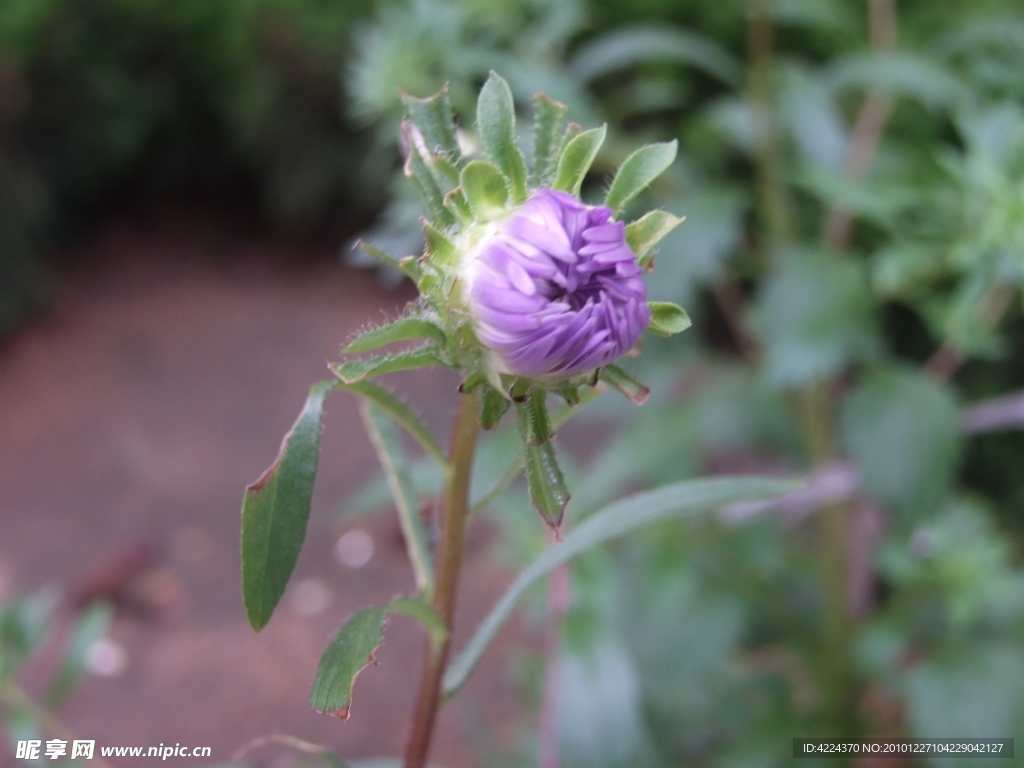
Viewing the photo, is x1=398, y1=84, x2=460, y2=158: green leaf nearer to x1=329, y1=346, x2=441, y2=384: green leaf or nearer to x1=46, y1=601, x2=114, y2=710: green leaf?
x1=329, y1=346, x2=441, y2=384: green leaf

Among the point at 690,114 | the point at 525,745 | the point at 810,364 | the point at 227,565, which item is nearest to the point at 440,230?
the point at 810,364

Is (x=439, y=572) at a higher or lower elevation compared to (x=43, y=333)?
lower

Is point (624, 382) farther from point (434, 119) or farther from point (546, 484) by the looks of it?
point (434, 119)

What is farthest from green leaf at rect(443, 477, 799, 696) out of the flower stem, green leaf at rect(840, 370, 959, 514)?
green leaf at rect(840, 370, 959, 514)

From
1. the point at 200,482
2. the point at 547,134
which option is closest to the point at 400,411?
the point at 547,134

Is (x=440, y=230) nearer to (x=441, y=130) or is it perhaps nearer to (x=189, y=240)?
(x=441, y=130)
